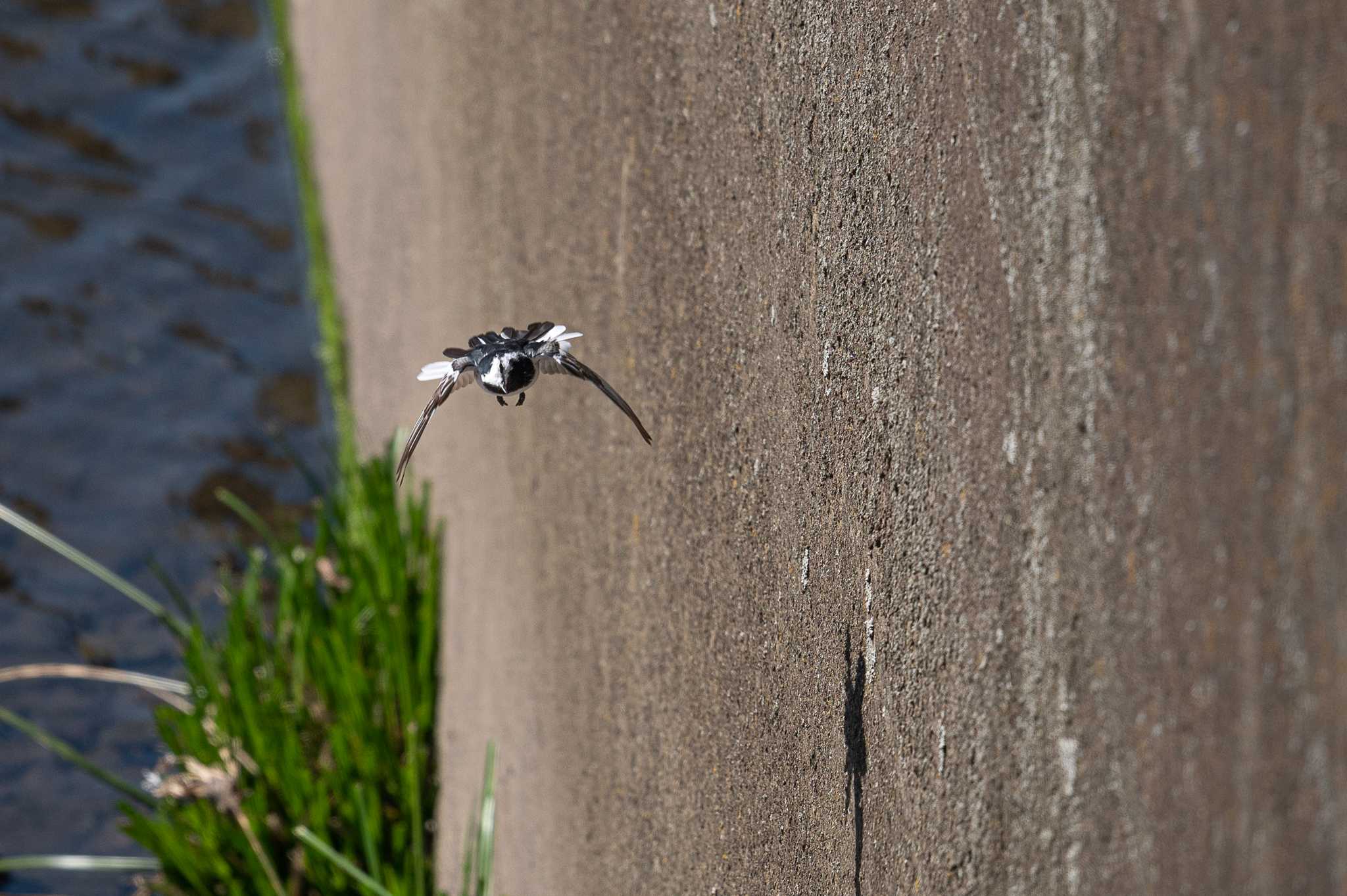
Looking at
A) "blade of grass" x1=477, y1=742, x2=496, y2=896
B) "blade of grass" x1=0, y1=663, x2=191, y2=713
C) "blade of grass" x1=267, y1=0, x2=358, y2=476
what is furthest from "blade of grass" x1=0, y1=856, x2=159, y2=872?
"blade of grass" x1=267, y1=0, x2=358, y2=476

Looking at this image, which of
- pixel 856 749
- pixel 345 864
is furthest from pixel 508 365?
pixel 345 864

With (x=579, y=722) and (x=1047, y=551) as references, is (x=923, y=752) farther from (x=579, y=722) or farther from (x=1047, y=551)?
(x=579, y=722)

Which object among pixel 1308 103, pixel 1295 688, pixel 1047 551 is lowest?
pixel 1295 688

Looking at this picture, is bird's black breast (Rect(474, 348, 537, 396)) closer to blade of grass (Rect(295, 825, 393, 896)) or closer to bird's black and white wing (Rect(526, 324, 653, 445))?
bird's black and white wing (Rect(526, 324, 653, 445))

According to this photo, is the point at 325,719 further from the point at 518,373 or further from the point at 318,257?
the point at 318,257

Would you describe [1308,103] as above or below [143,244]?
below

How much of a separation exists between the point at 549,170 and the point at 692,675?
3.69 feet

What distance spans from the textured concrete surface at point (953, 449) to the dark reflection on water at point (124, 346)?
7.66 feet

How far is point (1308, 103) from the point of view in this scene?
25.2 inches

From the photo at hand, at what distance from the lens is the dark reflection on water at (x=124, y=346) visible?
422 cm

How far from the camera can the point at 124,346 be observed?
570cm

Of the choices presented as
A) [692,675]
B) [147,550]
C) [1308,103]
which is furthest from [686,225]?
[147,550]

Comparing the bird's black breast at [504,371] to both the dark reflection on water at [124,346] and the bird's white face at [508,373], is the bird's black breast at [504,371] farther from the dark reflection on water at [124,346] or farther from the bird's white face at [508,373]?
the dark reflection on water at [124,346]

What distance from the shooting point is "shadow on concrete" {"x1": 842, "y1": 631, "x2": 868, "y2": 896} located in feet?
3.79
